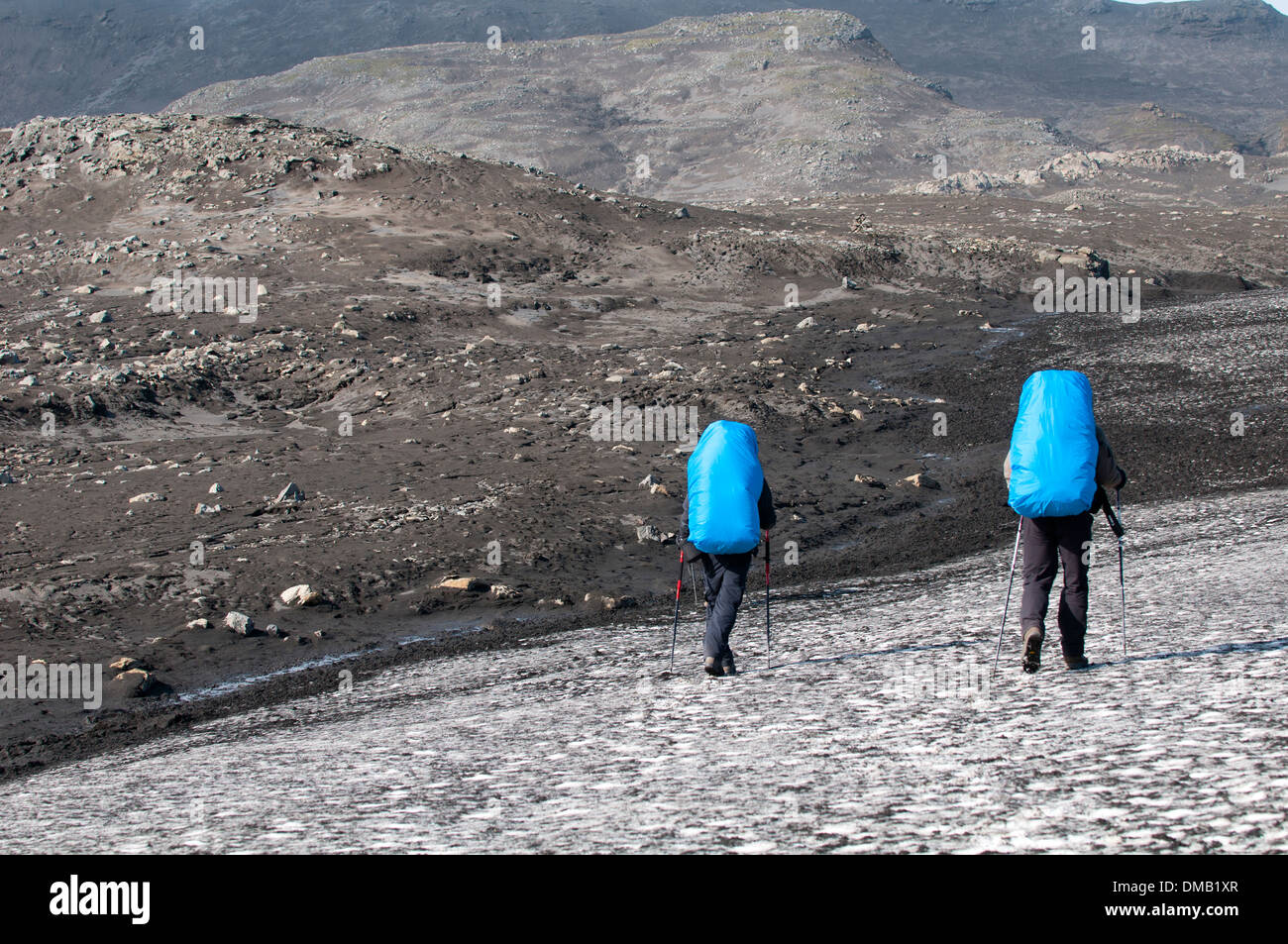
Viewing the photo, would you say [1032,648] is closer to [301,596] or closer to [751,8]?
[301,596]

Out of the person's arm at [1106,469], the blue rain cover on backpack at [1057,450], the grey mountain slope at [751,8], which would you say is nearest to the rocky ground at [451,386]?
the blue rain cover on backpack at [1057,450]

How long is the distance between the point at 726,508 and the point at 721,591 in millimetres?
665

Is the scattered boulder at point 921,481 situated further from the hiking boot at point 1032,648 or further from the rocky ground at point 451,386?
the hiking boot at point 1032,648

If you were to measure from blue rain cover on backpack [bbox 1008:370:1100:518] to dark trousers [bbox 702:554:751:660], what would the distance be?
202cm

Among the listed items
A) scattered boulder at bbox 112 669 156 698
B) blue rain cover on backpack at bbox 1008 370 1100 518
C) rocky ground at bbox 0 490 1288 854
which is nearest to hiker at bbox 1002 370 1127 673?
blue rain cover on backpack at bbox 1008 370 1100 518

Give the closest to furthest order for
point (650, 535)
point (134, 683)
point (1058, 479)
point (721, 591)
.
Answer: point (1058, 479) → point (721, 591) → point (134, 683) → point (650, 535)

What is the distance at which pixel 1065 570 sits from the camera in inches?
283

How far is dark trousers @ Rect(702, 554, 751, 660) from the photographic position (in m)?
8.02

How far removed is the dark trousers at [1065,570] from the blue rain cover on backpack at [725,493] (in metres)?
1.82

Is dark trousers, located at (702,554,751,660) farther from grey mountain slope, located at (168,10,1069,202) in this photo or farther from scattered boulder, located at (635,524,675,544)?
grey mountain slope, located at (168,10,1069,202)

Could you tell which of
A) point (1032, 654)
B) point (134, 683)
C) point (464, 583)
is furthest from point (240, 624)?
point (1032, 654)
